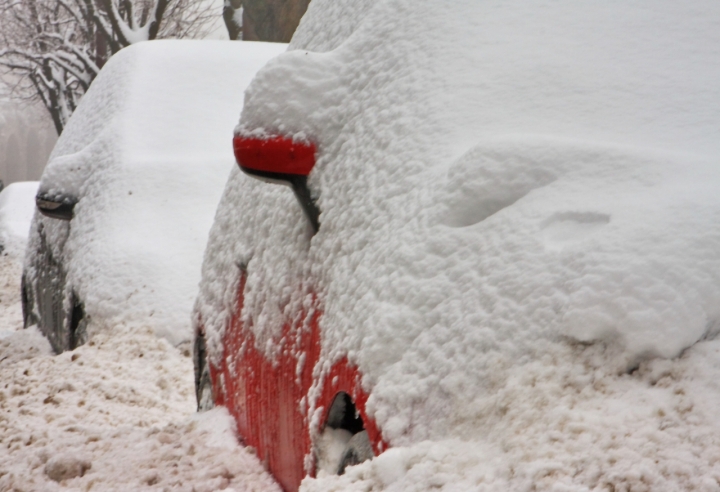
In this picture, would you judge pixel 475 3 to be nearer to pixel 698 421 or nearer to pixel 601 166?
pixel 601 166

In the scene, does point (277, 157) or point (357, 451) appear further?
point (277, 157)

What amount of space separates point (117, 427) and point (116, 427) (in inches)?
0.6

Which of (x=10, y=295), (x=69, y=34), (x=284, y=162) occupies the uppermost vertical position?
(x=284, y=162)

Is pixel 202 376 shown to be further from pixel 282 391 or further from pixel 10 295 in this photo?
pixel 10 295

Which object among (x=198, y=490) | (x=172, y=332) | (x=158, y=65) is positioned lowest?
(x=172, y=332)

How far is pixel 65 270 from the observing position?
14.1 feet

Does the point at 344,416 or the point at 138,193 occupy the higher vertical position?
the point at 344,416

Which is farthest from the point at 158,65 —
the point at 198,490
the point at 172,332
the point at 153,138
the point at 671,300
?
the point at 671,300

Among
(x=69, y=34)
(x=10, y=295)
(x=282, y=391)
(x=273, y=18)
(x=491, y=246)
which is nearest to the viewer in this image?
(x=491, y=246)

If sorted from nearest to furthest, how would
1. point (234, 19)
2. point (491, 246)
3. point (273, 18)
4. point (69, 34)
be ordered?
1. point (491, 246)
2. point (273, 18)
3. point (234, 19)
4. point (69, 34)

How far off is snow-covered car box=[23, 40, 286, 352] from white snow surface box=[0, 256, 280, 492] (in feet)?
0.95

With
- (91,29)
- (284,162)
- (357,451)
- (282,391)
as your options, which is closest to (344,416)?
(357,451)

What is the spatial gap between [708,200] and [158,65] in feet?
14.0

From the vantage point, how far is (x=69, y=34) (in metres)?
17.4
